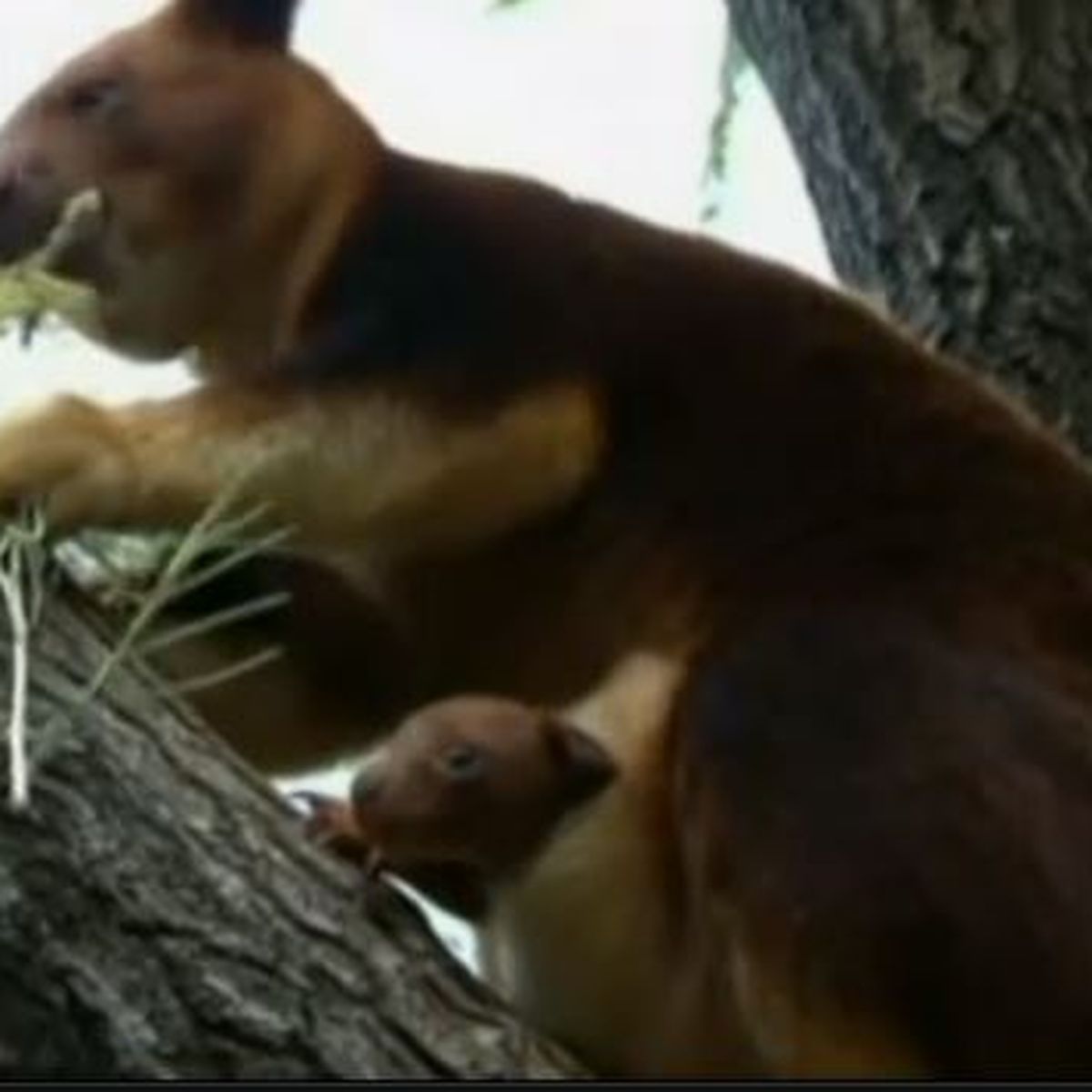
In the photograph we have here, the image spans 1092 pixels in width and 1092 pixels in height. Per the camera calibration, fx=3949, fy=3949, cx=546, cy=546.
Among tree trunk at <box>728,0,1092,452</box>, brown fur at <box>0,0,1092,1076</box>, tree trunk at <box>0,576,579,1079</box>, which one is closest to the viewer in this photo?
tree trunk at <box>0,576,579,1079</box>

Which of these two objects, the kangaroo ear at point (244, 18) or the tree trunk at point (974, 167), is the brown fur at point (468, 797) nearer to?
the kangaroo ear at point (244, 18)

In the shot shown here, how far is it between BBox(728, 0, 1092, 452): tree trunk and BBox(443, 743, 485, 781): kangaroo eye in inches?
51.3

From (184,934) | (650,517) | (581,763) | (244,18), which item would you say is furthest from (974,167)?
(184,934)

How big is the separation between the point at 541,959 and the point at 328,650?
46cm

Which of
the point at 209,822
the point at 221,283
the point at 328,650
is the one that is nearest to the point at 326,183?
the point at 221,283

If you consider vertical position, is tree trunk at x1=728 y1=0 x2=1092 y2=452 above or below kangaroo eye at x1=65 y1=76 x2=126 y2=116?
below

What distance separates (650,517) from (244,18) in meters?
0.71

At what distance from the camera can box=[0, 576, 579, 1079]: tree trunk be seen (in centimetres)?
266

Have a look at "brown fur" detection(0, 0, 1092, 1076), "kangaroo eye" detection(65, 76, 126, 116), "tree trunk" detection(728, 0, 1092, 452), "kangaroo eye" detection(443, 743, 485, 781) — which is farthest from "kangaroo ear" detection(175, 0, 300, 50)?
"kangaroo eye" detection(443, 743, 485, 781)

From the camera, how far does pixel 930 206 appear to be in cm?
438

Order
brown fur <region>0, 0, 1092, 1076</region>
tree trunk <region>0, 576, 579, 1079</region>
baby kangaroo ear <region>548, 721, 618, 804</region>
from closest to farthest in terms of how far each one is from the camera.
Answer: tree trunk <region>0, 576, 579, 1079</region>
brown fur <region>0, 0, 1092, 1076</region>
baby kangaroo ear <region>548, 721, 618, 804</region>

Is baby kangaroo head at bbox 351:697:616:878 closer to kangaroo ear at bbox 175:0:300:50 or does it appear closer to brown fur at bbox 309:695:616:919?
brown fur at bbox 309:695:616:919

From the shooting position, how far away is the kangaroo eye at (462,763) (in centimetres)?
312

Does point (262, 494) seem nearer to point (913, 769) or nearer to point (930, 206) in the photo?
point (913, 769)
